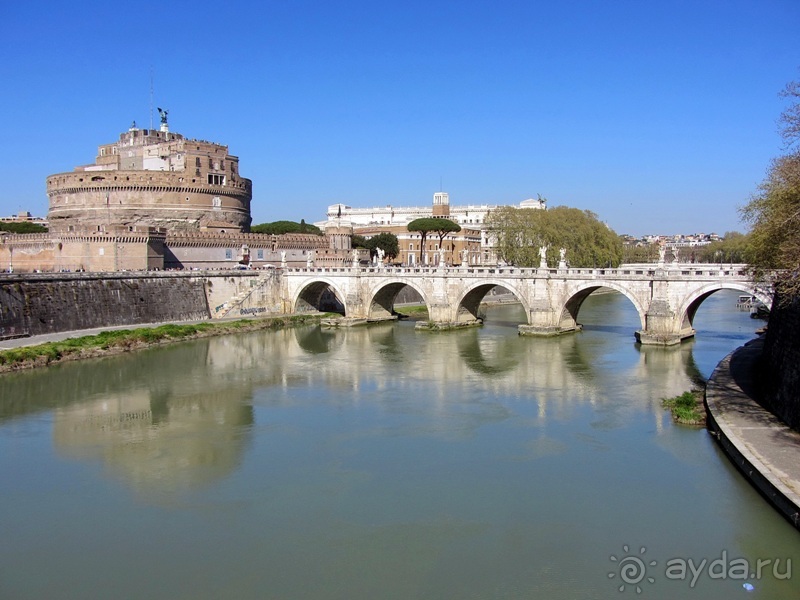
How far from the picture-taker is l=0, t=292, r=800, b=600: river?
8766 mm

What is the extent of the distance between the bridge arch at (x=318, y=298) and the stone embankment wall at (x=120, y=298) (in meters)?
1.06

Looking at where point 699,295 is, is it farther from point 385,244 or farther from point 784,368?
point 385,244

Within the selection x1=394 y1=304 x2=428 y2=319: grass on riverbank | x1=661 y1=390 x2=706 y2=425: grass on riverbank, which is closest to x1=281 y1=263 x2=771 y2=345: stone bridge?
x1=394 y1=304 x2=428 y2=319: grass on riverbank

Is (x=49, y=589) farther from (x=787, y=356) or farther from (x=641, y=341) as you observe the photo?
(x=641, y=341)

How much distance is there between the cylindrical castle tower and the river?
73.5 feet

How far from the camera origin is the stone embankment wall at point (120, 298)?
23969 millimetres

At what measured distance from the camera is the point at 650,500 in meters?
10.9

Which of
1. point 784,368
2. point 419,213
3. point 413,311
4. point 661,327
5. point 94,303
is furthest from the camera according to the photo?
point 419,213

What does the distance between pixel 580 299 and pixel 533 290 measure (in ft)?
7.18

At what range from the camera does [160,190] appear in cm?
4197

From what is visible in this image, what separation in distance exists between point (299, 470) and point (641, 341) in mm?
15726

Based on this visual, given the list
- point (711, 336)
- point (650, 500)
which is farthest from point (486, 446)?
point (711, 336)

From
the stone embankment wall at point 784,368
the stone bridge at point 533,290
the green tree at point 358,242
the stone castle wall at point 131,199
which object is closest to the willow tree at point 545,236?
the stone bridge at point 533,290

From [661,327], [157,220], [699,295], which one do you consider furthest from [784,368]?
[157,220]
